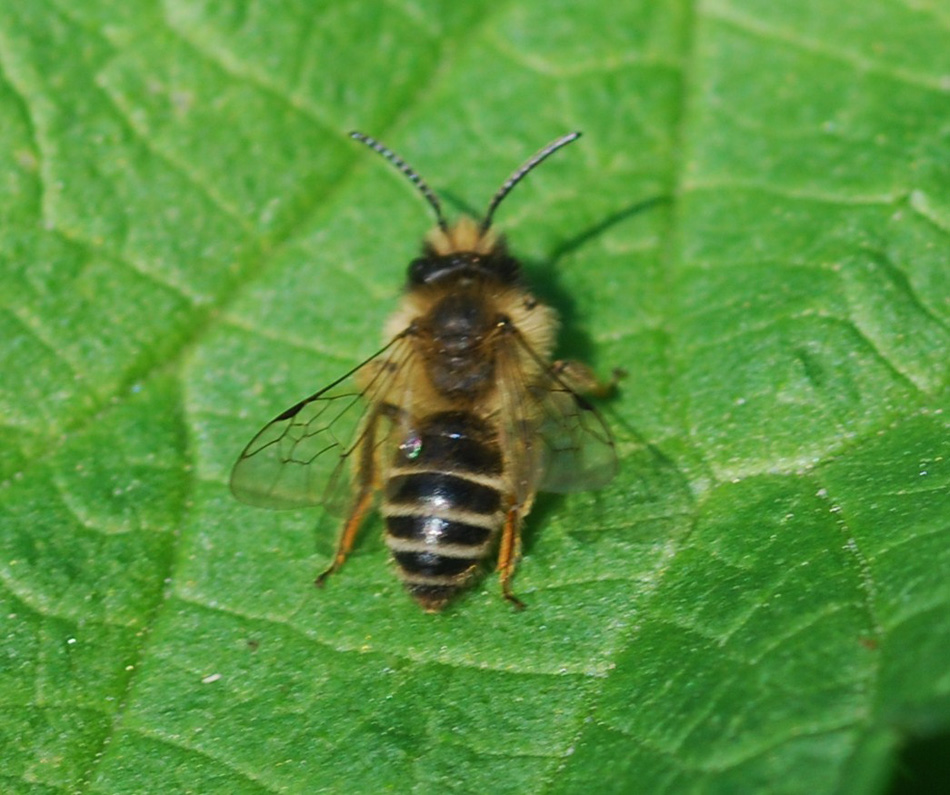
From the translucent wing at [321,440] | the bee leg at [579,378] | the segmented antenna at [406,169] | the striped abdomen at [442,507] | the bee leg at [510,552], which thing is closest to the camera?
the striped abdomen at [442,507]

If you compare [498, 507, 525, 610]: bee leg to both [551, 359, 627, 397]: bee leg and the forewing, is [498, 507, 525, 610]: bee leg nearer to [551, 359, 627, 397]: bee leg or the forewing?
the forewing

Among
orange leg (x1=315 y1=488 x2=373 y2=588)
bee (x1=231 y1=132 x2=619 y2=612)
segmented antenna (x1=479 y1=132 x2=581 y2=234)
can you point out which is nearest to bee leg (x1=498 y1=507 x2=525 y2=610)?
bee (x1=231 y1=132 x2=619 y2=612)

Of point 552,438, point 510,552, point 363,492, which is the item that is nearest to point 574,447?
point 552,438

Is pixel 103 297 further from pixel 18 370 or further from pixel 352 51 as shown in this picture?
pixel 352 51

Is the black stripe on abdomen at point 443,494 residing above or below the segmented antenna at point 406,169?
below

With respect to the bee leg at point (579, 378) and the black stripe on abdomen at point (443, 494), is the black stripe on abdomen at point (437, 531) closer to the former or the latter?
the black stripe on abdomen at point (443, 494)

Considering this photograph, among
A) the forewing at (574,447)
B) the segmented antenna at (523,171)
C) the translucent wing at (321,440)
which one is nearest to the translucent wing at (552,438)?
the forewing at (574,447)

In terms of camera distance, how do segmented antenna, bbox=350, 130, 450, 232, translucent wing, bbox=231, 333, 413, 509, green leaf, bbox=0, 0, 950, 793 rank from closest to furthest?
green leaf, bbox=0, 0, 950, 793, translucent wing, bbox=231, 333, 413, 509, segmented antenna, bbox=350, 130, 450, 232
